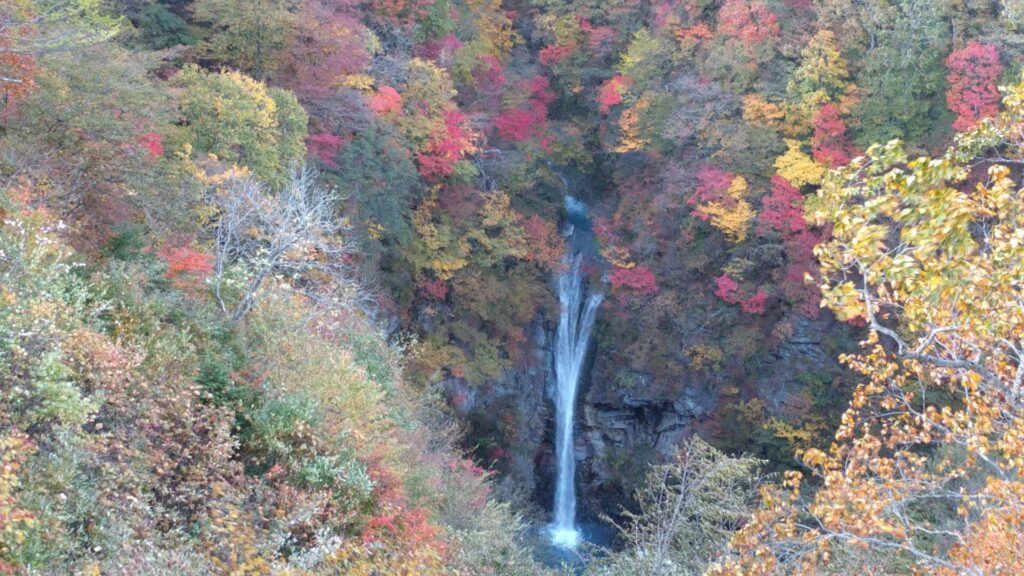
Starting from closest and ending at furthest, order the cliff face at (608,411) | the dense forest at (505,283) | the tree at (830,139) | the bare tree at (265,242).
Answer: the dense forest at (505,283) < the bare tree at (265,242) < the tree at (830,139) < the cliff face at (608,411)

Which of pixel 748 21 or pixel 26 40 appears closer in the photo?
pixel 26 40

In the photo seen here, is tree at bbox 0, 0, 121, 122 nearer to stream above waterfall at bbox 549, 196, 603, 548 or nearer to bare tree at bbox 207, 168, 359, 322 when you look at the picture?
bare tree at bbox 207, 168, 359, 322

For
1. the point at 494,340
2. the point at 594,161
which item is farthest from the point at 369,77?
the point at 594,161

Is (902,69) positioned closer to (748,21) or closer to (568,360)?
(748,21)

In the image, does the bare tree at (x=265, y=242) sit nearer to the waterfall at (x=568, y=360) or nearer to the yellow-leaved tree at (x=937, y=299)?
the yellow-leaved tree at (x=937, y=299)

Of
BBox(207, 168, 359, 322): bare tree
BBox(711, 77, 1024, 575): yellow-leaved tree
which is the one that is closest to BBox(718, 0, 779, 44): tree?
BBox(207, 168, 359, 322): bare tree

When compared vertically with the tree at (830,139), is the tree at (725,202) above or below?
below

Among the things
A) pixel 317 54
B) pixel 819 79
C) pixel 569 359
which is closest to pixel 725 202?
pixel 819 79

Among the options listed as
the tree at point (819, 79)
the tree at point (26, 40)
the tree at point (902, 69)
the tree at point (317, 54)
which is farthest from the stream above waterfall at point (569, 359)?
the tree at point (26, 40)
